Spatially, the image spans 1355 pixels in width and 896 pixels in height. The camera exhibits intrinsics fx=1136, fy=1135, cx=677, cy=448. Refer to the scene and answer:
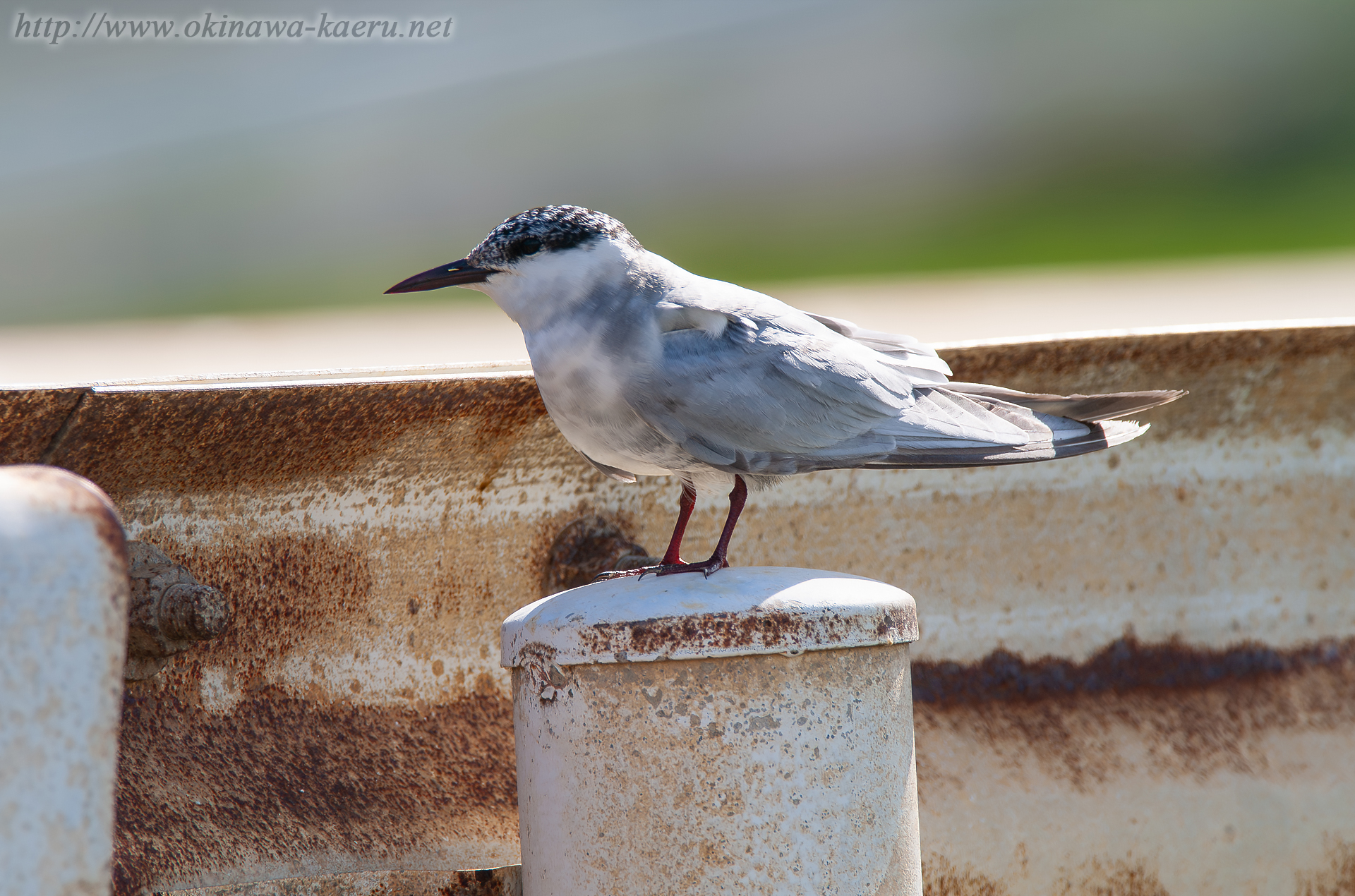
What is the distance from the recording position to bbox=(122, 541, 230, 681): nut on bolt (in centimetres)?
208

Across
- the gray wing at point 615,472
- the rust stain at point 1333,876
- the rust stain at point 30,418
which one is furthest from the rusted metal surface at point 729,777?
the rust stain at point 1333,876

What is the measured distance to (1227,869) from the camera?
287cm

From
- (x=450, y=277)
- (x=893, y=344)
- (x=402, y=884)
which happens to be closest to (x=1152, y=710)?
(x=893, y=344)

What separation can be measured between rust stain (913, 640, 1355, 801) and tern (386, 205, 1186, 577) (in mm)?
822

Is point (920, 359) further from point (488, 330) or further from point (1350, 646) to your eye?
point (488, 330)

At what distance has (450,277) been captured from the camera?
236cm

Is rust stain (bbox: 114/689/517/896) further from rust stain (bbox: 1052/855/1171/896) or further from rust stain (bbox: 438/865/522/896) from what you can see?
rust stain (bbox: 1052/855/1171/896)

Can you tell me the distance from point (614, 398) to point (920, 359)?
2.40 ft

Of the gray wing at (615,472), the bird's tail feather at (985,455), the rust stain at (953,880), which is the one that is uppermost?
the bird's tail feather at (985,455)

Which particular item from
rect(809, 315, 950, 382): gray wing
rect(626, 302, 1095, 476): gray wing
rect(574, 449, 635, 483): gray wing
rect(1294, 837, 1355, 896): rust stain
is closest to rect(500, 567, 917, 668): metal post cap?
rect(626, 302, 1095, 476): gray wing

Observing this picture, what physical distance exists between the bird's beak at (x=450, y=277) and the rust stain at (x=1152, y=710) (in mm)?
1474

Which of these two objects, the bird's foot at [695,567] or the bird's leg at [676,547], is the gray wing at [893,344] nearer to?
the bird's leg at [676,547]

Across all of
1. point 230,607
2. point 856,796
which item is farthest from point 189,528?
point 856,796

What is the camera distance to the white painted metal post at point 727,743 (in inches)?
70.9
